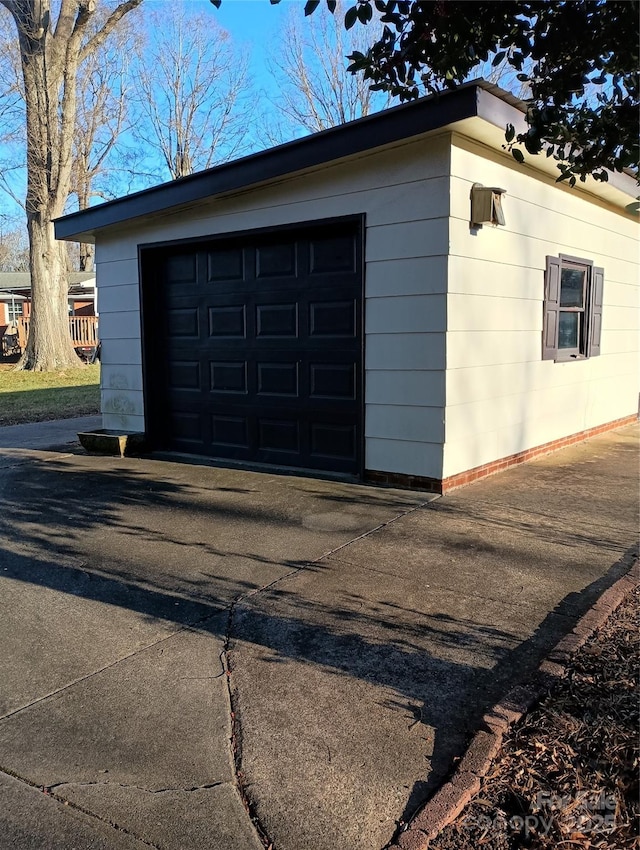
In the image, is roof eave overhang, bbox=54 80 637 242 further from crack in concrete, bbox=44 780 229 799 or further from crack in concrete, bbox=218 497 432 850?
crack in concrete, bbox=44 780 229 799

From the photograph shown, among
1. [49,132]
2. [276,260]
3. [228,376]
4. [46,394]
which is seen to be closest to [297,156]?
[276,260]

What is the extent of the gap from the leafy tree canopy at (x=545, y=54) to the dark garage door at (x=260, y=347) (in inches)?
130

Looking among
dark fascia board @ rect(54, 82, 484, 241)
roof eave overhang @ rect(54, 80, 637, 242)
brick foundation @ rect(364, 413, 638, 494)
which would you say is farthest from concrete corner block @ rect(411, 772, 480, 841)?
roof eave overhang @ rect(54, 80, 637, 242)

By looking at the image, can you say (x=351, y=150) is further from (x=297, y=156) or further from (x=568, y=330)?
(x=568, y=330)

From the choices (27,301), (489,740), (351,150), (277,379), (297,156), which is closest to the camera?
(489,740)

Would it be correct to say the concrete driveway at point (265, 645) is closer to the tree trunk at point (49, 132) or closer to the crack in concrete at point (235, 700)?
the crack in concrete at point (235, 700)

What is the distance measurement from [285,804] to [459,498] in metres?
3.99

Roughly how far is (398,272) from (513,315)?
1.52 metres

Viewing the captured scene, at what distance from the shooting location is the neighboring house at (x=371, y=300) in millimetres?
5848

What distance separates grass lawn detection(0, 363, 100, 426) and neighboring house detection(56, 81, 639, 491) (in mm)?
4253

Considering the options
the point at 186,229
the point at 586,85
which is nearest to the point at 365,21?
the point at 586,85

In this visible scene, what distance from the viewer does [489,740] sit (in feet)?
7.86

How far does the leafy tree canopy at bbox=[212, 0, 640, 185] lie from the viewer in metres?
2.60

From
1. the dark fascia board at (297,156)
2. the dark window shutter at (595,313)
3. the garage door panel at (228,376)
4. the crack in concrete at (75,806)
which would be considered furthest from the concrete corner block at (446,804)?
the dark window shutter at (595,313)
